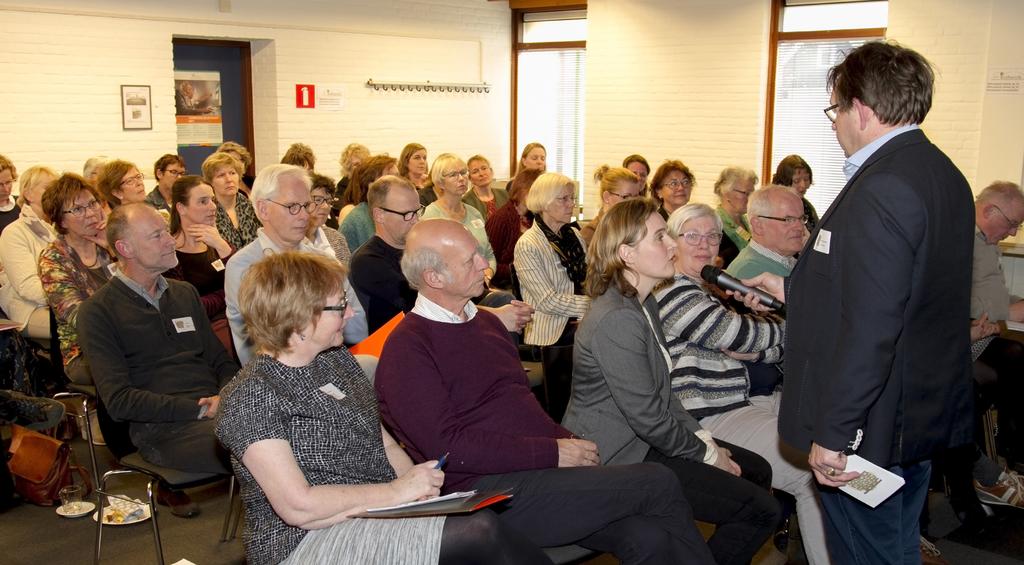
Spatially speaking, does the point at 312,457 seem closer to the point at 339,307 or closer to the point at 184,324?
the point at 339,307

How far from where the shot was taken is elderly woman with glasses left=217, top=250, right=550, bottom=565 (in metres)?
2.18

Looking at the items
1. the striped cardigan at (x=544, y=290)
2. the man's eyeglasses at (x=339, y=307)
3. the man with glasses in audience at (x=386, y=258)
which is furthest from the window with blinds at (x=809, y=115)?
the man's eyeglasses at (x=339, y=307)

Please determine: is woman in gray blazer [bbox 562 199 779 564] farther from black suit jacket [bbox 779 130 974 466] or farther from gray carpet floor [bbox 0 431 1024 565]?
gray carpet floor [bbox 0 431 1024 565]

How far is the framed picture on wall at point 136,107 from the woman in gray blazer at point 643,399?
6326 millimetres

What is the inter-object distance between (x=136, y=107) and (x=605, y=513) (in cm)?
697

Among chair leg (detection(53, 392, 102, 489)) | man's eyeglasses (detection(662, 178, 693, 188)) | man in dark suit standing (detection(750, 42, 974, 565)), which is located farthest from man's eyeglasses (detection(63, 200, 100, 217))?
man's eyeglasses (detection(662, 178, 693, 188))

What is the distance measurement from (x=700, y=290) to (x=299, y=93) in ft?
22.5

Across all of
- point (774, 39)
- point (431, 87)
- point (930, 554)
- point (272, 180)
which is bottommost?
point (930, 554)

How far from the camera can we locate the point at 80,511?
3998 millimetres

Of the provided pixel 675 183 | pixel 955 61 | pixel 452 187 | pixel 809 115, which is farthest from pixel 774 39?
pixel 452 187

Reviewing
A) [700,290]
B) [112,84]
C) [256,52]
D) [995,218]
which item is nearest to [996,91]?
[995,218]

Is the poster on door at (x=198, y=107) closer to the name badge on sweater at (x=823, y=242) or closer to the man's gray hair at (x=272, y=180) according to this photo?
the man's gray hair at (x=272, y=180)

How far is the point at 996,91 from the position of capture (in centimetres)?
741

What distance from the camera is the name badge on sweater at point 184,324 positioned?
3551mm
